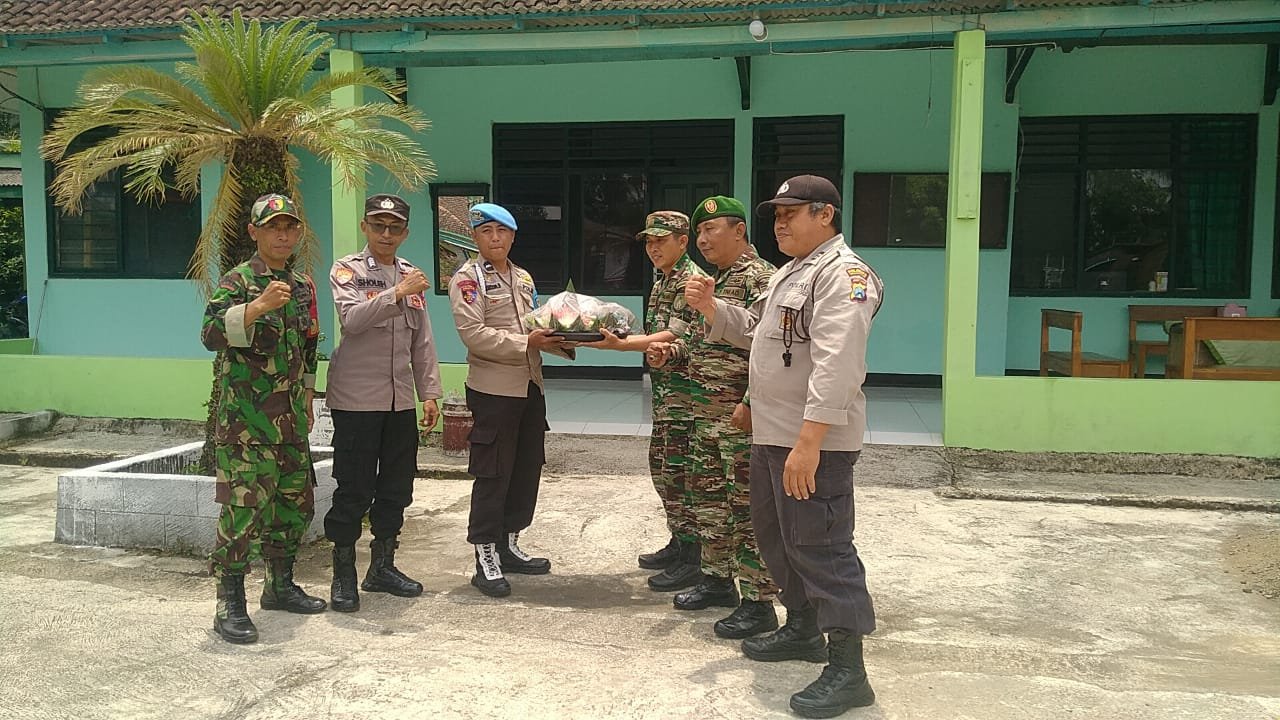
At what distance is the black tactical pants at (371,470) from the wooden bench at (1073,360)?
237 inches

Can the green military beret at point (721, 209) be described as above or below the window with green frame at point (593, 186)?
below

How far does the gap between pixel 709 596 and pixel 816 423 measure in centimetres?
153

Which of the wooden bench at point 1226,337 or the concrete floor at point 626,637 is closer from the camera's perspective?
the concrete floor at point 626,637

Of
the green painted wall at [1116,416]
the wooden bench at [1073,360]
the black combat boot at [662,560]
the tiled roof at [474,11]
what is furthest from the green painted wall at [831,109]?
the black combat boot at [662,560]

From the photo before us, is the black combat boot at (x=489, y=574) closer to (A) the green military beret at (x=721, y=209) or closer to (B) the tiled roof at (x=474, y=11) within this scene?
(A) the green military beret at (x=721, y=209)

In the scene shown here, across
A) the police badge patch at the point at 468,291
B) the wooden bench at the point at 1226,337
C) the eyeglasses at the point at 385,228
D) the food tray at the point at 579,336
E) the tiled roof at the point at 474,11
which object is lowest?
the wooden bench at the point at 1226,337

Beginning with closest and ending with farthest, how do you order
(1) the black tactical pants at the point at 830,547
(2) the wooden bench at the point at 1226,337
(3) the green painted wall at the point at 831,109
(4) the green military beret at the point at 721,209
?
(1) the black tactical pants at the point at 830,547 < (4) the green military beret at the point at 721,209 < (2) the wooden bench at the point at 1226,337 < (3) the green painted wall at the point at 831,109

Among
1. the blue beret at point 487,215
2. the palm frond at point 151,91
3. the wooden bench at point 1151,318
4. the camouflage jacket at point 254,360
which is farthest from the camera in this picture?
the wooden bench at point 1151,318

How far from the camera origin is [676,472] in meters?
4.48

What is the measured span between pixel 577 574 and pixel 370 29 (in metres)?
5.27

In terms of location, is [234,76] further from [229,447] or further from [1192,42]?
[1192,42]

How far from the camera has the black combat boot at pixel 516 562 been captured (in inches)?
194

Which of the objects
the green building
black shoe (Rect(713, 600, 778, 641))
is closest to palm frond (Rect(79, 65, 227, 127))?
the green building

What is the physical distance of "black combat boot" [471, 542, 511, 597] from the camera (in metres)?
4.53
